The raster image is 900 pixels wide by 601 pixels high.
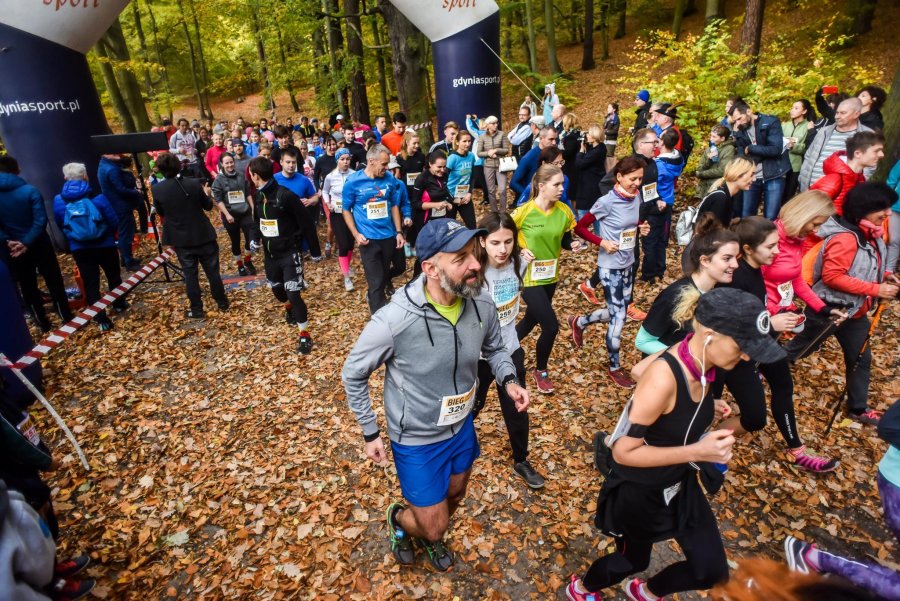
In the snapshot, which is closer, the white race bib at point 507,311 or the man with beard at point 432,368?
the man with beard at point 432,368

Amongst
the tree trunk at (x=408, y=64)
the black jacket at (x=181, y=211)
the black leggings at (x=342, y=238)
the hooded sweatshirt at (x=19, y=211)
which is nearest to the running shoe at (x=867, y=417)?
the black leggings at (x=342, y=238)

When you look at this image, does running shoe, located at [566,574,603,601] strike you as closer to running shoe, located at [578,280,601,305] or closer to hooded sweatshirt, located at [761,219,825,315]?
hooded sweatshirt, located at [761,219,825,315]

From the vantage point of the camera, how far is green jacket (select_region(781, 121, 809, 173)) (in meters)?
8.10

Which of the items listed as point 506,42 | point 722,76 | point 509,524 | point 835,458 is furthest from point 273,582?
point 506,42

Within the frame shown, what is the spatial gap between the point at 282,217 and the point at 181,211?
169 cm

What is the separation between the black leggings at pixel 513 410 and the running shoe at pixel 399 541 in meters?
1.06

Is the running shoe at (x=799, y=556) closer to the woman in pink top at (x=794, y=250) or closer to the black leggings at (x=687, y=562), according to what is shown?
the black leggings at (x=687, y=562)

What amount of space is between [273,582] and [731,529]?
3.43 metres

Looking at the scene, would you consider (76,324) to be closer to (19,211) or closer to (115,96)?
(19,211)

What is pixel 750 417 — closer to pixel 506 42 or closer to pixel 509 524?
pixel 509 524

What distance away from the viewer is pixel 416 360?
9.04ft

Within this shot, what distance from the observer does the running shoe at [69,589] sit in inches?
127

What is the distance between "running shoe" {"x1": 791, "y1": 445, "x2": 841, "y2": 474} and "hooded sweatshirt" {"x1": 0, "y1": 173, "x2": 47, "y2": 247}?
890 cm

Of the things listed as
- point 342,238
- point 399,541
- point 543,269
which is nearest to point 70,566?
point 399,541
